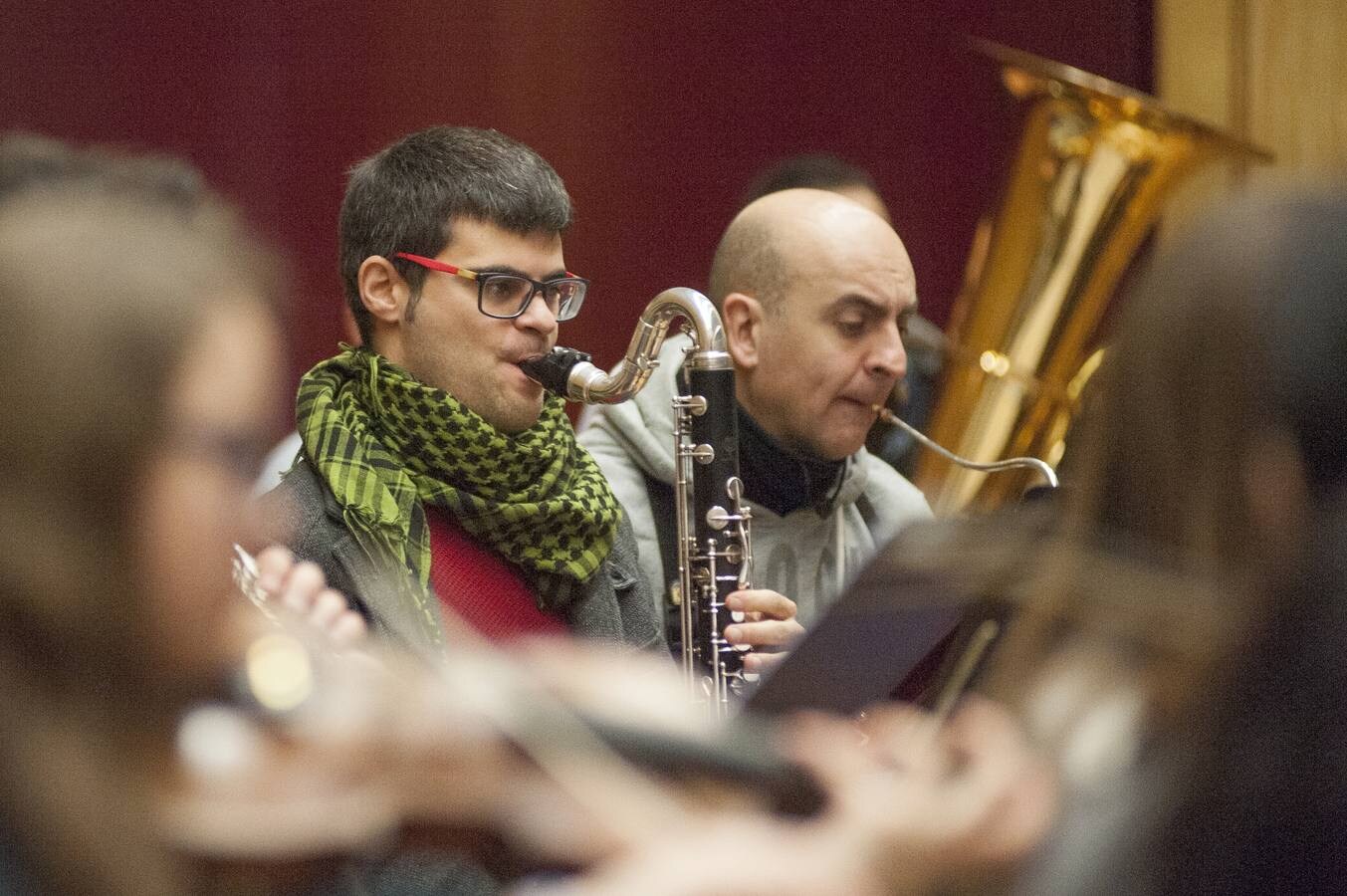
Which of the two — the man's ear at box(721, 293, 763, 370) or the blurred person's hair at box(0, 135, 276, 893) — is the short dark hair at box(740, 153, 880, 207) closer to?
the man's ear at box(721, 293, 763, 370)

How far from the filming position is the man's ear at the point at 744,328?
223cm

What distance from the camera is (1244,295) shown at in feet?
2.53

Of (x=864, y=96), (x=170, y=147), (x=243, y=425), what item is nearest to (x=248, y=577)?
(x=243, y=425)

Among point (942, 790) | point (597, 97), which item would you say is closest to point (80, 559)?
point (942, 790)

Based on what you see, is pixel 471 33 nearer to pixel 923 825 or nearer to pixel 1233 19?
pixel 1233 19

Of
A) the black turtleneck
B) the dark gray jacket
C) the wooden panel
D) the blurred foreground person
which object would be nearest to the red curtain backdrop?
the wooden panel

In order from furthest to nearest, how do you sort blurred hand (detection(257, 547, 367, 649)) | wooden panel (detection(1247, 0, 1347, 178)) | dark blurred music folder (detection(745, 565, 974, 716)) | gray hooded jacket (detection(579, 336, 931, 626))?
wooden panel (detection(1247, 0, 1347, 178)), gray hooded jacket (detection(579, 336, 931, 626)), blurred hand (detection(257, 547, 367, 649)), dark blurred music folder (detection(745, 565, 974, 716))

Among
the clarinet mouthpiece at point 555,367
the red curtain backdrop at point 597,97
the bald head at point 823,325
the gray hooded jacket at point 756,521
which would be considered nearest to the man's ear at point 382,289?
the clarinet mouthpiece at point 555,367

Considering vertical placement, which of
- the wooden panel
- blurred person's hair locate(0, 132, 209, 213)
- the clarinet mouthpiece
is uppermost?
the wooden panel

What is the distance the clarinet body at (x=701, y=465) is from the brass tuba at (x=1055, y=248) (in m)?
0.86

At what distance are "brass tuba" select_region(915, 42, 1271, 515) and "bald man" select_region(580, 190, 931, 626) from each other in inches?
22.3

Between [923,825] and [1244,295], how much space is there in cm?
31

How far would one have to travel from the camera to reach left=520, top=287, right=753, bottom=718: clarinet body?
188 centimetres

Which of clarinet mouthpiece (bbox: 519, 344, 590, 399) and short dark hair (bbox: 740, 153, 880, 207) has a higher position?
short dark hair (bbox: 740, 153, 880, 207)
